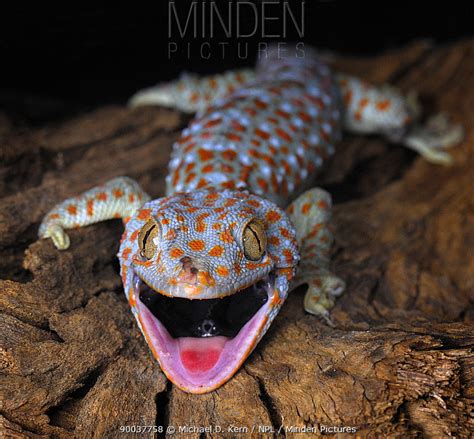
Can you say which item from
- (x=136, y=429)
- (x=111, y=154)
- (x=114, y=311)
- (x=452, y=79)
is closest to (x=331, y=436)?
(x=136, y=429)

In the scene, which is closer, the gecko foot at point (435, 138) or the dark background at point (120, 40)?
the dark background at point (120, 40)

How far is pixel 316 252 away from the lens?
17.3ft

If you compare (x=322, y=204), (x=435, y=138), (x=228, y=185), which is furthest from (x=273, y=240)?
(x=435, y=138)

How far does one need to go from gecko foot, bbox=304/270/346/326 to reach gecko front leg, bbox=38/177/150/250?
1.70 meters

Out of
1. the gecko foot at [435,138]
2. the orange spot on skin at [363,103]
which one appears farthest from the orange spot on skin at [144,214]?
the gecko foot at [435,138]

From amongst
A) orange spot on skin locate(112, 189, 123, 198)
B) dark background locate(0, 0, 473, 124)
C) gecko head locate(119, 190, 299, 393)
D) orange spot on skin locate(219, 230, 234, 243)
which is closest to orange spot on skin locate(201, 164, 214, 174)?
orange spot on skin locate(112, 189, 123, 198)

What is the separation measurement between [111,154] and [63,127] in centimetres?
75

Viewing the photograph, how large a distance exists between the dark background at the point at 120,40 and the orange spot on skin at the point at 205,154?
2127 mm

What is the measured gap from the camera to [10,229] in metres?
4.95

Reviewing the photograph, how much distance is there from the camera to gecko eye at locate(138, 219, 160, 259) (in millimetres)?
4098

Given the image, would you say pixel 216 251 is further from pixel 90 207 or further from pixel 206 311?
pixel 90 207

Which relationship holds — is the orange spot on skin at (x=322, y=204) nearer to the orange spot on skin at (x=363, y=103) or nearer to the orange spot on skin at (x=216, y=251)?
the orange spot on skin at (x=216, y=251)

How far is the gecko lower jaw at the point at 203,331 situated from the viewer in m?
3.97

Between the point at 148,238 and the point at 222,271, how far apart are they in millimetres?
647
